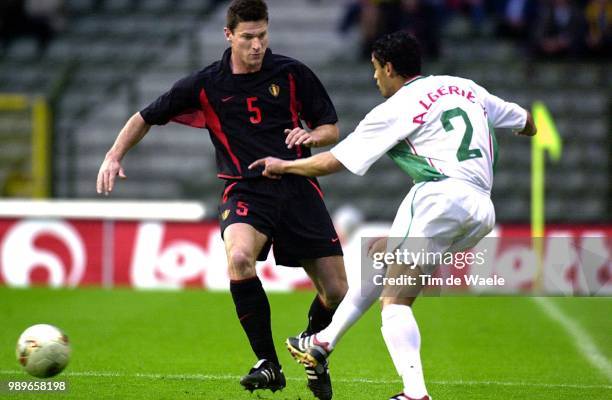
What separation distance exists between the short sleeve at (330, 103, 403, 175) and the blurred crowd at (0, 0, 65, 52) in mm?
13346

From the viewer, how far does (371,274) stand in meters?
6.27

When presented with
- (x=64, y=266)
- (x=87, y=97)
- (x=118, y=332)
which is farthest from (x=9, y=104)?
(x=118, y=332)

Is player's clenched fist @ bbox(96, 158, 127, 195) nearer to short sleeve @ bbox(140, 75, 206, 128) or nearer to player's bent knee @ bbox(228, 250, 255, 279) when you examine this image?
short sleeve @ bbox(140, 75, 206, 128)

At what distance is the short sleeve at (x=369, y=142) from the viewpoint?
596 centimetres

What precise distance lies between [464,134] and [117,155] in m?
2.15

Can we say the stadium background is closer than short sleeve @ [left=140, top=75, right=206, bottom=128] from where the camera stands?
No

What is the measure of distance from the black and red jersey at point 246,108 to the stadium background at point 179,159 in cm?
269

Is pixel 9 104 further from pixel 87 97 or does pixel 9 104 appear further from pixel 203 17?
pixel 203 17

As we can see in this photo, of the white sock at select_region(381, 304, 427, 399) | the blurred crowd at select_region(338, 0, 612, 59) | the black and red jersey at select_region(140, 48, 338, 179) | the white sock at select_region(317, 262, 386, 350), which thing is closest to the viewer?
the white sock at select_region(381, 304, 427, 399)

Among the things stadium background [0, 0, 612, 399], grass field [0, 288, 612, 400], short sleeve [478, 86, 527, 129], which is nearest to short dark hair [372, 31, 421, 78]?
short sleeve [478, 86, 527, 129]

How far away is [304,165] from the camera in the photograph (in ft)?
20.2

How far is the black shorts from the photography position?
6.71 metres

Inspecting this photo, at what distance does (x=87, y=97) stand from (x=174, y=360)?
30.5 feet

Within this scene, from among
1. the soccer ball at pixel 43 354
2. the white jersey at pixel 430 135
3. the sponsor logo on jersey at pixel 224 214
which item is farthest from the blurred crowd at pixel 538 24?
the soccer ball at pixel 43 354
